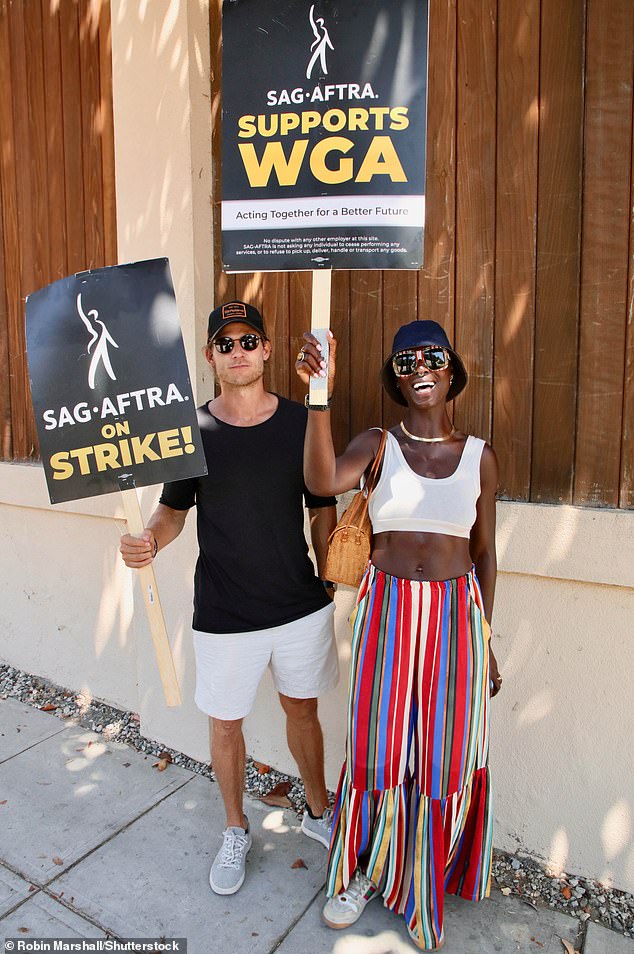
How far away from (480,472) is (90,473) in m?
1.32

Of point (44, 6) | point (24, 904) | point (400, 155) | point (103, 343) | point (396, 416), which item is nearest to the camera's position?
point (400, 155)

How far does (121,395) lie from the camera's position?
2447 millimetres

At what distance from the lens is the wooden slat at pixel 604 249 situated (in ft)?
8.25

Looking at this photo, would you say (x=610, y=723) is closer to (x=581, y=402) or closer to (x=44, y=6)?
(x=581, y=402)

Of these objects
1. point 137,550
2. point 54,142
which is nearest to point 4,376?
point 54,142

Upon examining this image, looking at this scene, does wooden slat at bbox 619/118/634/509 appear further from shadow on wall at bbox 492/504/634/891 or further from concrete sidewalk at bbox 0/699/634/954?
concrete sidewalk at bbox 0/699/634/954

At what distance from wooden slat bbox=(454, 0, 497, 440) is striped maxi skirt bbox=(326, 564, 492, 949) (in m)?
0.84

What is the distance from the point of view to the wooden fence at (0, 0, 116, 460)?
156 inches

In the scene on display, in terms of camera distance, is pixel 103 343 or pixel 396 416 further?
pixel 396 416

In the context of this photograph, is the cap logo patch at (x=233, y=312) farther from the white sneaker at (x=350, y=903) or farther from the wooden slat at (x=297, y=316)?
the white sneaker at (x=350, y=903)

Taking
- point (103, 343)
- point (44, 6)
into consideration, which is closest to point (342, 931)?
point (103, 343)

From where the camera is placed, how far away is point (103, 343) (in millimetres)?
2447

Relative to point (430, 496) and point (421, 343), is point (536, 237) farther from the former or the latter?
point (430, 496)

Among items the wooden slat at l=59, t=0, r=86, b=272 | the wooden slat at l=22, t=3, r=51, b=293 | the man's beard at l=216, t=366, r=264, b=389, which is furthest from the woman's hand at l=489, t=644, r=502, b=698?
the wooden slat at l=22, t=3, r=51, b=293
